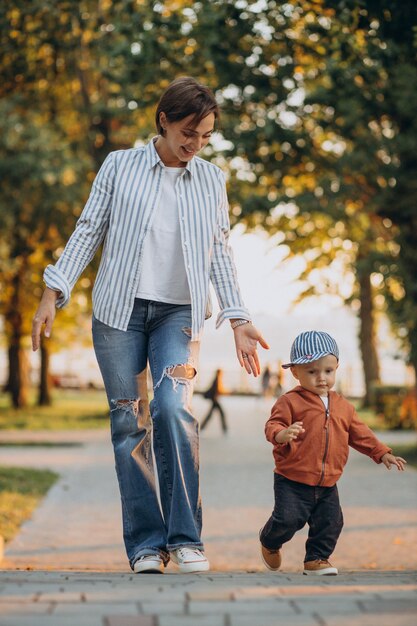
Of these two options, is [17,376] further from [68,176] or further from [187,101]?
[187,101]

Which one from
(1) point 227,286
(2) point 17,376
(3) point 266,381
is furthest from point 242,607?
(3) point 266,381

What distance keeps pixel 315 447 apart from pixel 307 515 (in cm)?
34

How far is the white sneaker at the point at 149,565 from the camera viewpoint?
4453mm

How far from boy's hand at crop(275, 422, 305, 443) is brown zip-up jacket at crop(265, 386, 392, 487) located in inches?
4.0

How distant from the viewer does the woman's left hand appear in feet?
15.3

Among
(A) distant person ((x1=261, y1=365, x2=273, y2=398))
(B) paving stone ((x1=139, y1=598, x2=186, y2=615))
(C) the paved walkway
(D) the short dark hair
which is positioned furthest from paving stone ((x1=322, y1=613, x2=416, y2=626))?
(A) distant person ((x1=261, y1=365, x2=273, y2=398))

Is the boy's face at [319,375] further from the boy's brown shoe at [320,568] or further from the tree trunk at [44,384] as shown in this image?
the tree trunk at [44,384]

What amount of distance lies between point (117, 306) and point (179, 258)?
0.32 meters

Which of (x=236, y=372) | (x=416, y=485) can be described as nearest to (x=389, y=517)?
(x=416, y=485)

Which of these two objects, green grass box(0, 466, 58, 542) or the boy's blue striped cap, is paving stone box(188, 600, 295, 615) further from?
green grass box(0, 466, 58, 542)

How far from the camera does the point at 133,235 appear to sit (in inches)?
182

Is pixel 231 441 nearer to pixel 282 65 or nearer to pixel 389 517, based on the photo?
pixel 282 65

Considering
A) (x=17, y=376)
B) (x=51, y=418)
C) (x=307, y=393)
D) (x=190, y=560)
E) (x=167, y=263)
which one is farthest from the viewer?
(x=17, y=376)

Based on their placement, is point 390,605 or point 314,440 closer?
point 390,605
